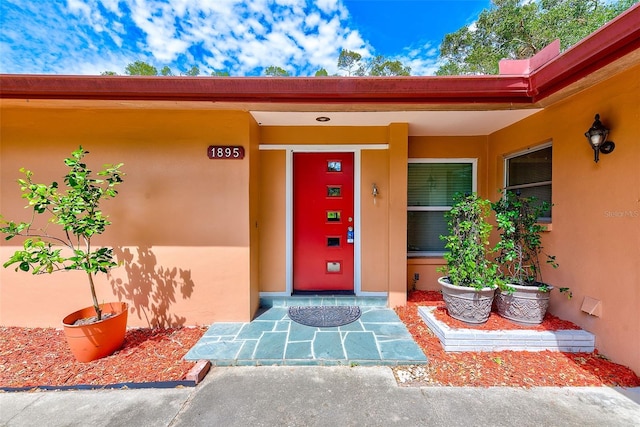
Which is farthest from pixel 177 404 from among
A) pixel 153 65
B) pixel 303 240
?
pixel 153 65

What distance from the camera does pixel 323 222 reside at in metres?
3.77

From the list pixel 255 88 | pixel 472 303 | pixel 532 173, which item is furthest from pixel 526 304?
pixel 255 88

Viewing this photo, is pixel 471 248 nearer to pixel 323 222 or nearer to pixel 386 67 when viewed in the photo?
pixel 323 222

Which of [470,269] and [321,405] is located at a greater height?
[470,269]

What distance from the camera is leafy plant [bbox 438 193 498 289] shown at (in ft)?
9.25

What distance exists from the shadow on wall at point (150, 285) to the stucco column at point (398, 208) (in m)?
2.70

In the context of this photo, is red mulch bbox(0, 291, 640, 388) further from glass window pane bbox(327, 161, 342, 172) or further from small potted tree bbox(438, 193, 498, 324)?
glass window pane bbox(327, 161, 342, 172)

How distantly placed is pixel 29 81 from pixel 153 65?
11.9 metres

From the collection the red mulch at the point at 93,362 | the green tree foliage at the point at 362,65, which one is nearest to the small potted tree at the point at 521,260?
the red mulch at the point at 93,362

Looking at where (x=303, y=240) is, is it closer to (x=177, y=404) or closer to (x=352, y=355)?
(x=352, y=355)

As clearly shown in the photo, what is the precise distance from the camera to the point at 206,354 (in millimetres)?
2453

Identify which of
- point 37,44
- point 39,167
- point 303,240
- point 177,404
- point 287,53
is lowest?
point 177,404

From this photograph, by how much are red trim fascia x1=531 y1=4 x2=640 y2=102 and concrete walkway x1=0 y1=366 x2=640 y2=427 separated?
2715 millimetres

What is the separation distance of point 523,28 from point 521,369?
54.4ft
